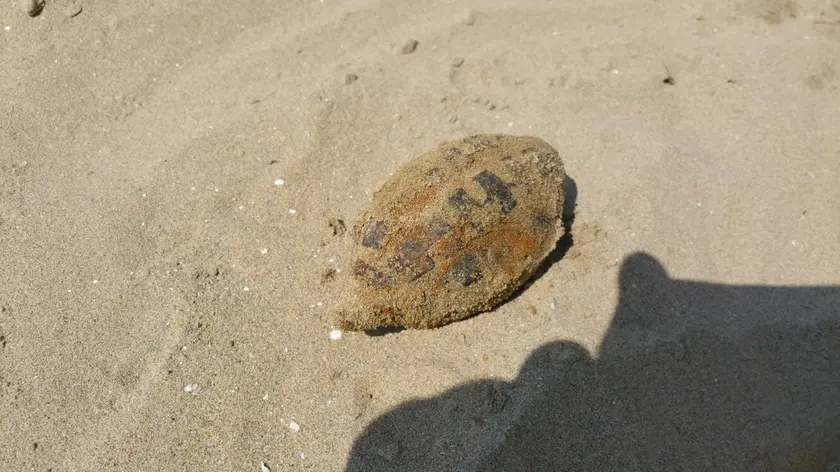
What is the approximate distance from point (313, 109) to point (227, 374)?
2046mm

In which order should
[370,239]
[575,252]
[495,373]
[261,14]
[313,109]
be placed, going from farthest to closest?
1. [261,14]
2. [313,109]
3. [575,252]
4. [495,373]
5. [370,239]

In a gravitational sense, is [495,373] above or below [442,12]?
below

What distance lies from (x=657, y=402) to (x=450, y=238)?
1554mm

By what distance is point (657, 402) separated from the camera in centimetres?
316

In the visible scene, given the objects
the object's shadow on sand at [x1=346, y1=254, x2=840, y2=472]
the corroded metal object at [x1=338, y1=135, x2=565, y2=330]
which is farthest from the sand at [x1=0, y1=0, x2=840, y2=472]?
the corroded metal object at [x1=338, y1=135, x2=565, y2=330]

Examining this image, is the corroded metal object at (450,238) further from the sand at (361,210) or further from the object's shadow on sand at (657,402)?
the object's shadow on sand at (657,402)

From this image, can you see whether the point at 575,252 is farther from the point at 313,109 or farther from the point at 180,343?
the point at 180,343

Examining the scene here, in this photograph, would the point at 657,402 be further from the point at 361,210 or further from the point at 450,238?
the point at 361,210

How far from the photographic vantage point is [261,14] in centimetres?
470

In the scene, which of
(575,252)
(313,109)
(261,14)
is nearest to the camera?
(575,252)

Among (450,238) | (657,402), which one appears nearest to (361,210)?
(450,238)

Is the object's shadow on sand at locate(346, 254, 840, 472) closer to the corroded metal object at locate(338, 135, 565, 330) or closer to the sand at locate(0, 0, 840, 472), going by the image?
the sand at locate(0, 0, 840, 472)

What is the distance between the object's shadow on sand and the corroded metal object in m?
0.54

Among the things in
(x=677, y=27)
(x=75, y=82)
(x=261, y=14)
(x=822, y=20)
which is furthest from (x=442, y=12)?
(x=822, y=20)
